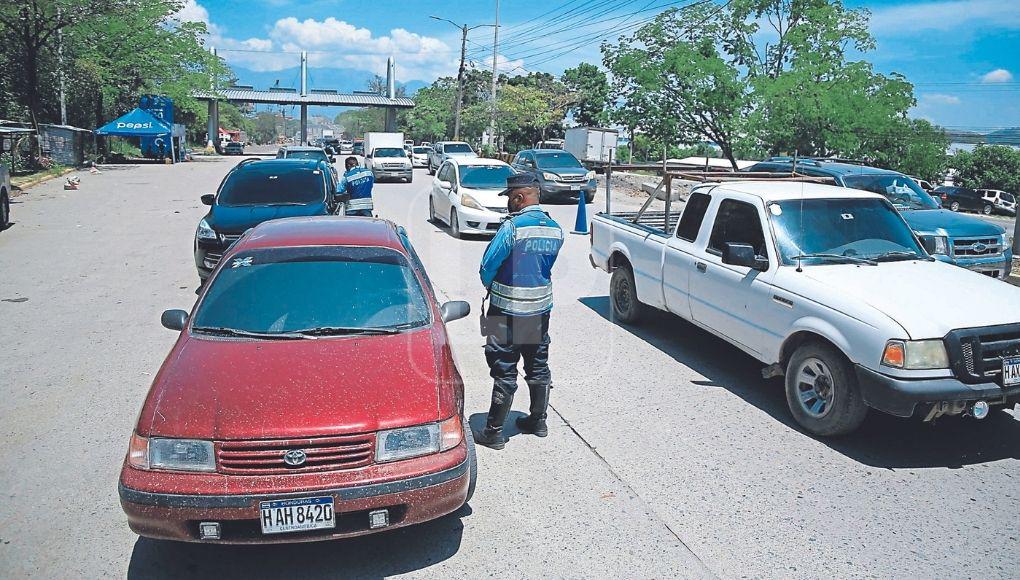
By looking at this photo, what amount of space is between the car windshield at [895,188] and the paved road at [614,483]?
5.23m

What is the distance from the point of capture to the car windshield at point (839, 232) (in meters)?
6.24

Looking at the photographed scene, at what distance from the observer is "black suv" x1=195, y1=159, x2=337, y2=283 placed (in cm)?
996

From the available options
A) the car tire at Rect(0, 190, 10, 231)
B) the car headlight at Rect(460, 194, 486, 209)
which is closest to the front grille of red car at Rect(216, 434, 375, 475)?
the car headlight at Rect(460, 194, 486, 209)

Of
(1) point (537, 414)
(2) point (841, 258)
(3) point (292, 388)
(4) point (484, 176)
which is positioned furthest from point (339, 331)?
(4) point (484, 176)

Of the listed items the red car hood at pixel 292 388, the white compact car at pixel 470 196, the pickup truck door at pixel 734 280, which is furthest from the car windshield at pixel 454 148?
the red car hood at pixel 292 388

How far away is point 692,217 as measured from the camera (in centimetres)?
748

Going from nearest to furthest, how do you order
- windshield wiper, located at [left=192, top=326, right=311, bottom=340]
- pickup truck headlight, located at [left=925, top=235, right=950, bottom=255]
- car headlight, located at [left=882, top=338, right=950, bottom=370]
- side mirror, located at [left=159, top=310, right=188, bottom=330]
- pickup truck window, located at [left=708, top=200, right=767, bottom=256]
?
windshield wiper, located at [left=192, top=326, right=311, bottom=340] → side mirror, located at [left=159, top=310, right=188, bottom=330] → car headlight, located at [left=882, top=338, right=950, bottom=370] → pickup truck window, located at [left=708, top=200, right=767, bottom=256] → pickup truck headlight, located at [left=925, top=235, right=950, bottom=255]

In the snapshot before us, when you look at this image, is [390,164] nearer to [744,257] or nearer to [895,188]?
[895,188]

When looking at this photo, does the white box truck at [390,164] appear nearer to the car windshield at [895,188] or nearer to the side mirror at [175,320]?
the car windshield at [895,188]

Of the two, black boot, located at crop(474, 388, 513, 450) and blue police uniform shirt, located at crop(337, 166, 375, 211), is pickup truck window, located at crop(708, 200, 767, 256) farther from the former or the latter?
blue police uniform shirt, located at crop(337, 166, 375, 211)

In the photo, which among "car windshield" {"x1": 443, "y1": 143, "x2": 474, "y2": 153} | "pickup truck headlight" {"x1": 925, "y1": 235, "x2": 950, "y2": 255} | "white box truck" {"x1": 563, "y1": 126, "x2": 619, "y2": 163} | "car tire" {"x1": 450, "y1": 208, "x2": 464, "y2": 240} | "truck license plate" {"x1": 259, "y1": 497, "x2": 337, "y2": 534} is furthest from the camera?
"white box truck" {"x1": 563, "y1": 126, "x2": 619, "y2": 163}

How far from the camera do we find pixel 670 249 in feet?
25.0

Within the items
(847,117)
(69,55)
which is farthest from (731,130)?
(69,55)

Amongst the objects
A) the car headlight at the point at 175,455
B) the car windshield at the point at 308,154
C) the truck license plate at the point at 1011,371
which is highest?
the car windshield at the point at 308,154
